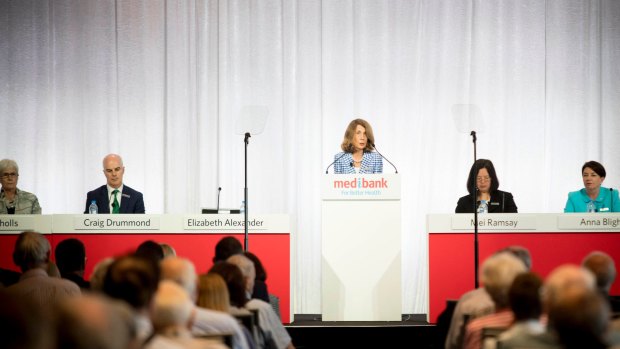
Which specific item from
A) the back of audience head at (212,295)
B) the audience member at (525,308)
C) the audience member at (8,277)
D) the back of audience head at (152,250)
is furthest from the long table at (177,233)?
the audience member at (525,308)

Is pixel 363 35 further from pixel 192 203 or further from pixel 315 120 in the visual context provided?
pixel 192 203

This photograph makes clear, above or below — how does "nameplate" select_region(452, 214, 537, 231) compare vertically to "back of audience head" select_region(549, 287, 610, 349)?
above

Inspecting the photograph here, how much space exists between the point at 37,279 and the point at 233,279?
116cm

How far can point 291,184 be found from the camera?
10203mm

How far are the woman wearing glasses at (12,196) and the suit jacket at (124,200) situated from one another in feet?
1.85

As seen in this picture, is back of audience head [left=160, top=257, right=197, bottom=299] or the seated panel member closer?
back of audience head [left=160, top=257, right=197, bottom=299]

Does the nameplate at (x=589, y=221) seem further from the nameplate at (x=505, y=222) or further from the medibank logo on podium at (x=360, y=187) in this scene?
the medibank logo on podium at (x=360, y=187)

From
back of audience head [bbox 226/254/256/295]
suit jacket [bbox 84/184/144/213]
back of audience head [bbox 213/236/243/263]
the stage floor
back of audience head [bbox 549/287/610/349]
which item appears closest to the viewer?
back of audience head [bbox 549/287/610/349]

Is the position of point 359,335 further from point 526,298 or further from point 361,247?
point 526,298

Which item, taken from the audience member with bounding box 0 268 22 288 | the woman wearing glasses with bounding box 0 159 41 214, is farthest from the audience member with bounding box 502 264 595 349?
the woman wearing glasses with bounding box 0 159 41 214

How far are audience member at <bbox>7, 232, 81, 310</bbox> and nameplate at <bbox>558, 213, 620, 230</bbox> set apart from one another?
14.3 feet

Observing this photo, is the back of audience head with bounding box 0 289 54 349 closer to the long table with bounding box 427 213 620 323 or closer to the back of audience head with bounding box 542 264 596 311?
the back of audience head with bounding box 542 264 596 311

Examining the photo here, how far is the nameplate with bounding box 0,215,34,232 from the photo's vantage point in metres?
7.51

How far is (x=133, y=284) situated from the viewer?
2947 millimetres
